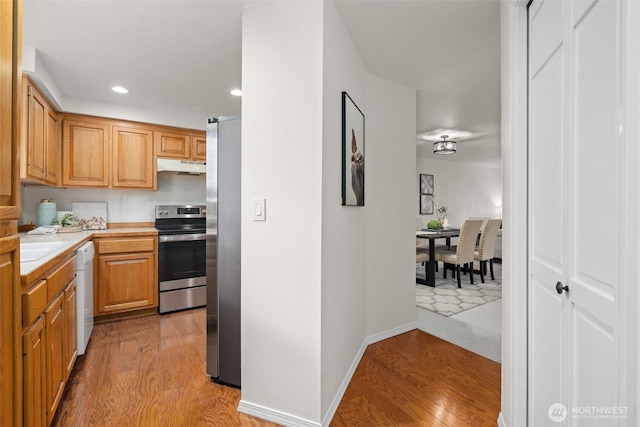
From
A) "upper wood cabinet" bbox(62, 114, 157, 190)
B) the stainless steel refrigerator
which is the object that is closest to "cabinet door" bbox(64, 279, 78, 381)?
the stainless steel refrigerator

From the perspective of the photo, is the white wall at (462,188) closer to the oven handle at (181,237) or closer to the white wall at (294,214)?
the oven handle at (181,237)

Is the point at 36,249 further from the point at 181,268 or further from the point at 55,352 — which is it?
the point at 181,268

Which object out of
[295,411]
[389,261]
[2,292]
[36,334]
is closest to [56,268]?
[36,334]

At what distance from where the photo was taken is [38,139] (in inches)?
106

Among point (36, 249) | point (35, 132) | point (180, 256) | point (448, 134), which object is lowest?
point (180, 256)

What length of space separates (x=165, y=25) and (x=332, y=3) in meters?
1.09

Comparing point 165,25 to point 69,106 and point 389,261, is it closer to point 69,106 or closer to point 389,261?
point 69,106

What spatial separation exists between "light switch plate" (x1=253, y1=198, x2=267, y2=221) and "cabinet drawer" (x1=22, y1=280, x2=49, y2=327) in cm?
97

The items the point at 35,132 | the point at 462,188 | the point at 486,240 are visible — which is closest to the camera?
the point at 35,132

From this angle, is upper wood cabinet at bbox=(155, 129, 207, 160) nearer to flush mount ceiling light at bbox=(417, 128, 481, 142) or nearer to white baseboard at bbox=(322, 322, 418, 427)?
white baseboard at bbox=(322, 322, 418, 427)

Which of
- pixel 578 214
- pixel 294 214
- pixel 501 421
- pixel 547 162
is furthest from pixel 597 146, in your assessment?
pixel 501 421

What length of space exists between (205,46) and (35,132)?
5.47 feet

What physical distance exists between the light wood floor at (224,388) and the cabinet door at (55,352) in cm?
18

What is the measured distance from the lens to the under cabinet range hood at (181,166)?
3.71 meters
